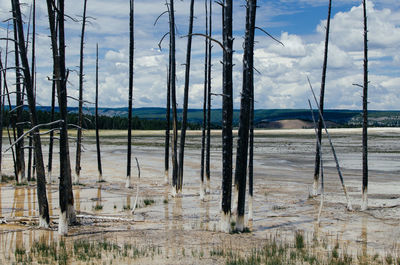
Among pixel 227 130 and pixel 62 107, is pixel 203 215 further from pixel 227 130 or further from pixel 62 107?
pixel 62 107

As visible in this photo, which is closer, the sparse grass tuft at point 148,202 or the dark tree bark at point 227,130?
the dark tree bark at point 227,130

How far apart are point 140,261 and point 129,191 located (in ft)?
47.1

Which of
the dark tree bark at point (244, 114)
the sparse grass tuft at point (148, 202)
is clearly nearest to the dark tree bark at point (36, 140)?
the dark tree bark at point (244, 114)

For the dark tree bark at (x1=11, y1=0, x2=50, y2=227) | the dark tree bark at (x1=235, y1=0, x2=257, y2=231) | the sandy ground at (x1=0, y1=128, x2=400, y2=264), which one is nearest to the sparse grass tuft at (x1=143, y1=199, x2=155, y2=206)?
the sandy ground at (x1=0, y1=128, x2=400, y2=264)

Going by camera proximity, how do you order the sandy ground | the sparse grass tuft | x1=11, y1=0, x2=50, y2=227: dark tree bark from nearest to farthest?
the sandy ground → x1=11, y1=0, x2=50, y2=227: dark tree bark → the sparse grass tuft

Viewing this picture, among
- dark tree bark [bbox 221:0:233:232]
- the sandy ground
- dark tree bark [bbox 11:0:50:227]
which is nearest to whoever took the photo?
the sandy ground

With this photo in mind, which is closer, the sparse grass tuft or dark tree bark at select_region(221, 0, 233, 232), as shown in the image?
dark tree bark at select_region(221, 0, 233, 232)

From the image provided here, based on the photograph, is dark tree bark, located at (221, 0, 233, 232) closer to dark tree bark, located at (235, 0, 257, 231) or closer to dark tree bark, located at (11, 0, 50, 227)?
dark tree bark, located at (235, 0, 257, 231)

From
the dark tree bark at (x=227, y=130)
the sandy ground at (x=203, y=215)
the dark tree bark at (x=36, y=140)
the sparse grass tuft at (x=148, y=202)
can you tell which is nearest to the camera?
the sandy ground at (x=203, y=215)

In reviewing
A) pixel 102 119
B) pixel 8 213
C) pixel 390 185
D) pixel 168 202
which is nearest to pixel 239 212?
pixel 168 202

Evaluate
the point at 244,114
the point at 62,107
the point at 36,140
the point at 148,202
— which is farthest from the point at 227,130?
the point at 148,202

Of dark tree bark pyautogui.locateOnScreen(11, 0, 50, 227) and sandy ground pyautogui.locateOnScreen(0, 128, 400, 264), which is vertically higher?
dark tree bark pyautogui.locateOnScreen(11, 0, 50, 227)

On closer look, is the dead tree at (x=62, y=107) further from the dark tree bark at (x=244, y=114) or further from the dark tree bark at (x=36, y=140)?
the dark tree bark at (x=244, y=114)

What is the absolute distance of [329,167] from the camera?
121 feet
